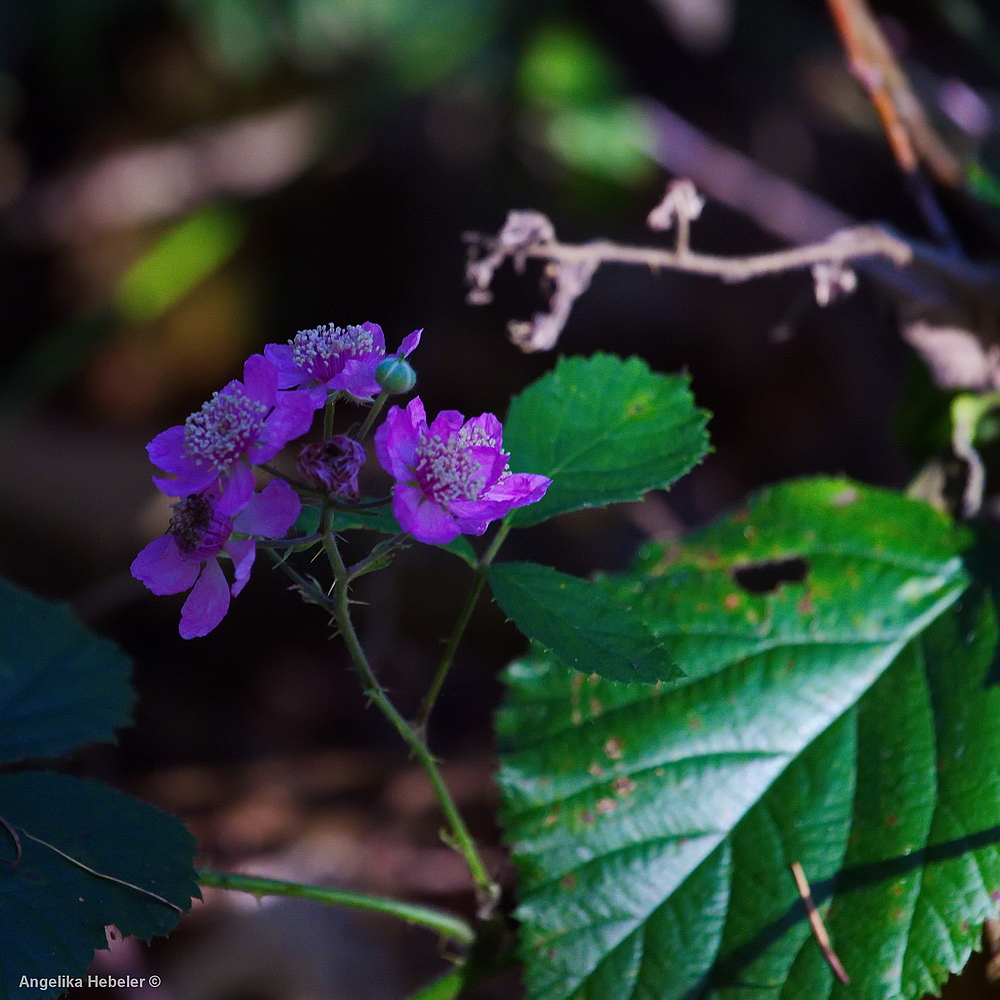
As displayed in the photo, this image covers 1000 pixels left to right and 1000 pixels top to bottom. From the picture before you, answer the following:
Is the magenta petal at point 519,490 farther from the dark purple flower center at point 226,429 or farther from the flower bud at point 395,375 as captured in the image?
the dark purple flower center at point 226,429

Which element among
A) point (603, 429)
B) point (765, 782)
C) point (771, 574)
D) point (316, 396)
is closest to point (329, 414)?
point (316, 396)

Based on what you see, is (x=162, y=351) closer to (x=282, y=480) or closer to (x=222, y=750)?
(x=222, y=750)

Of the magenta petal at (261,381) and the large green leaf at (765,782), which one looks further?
the large green leaf at (765,782)

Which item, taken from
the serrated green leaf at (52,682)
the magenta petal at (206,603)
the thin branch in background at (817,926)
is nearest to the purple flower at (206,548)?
the magenta petal at (206,603)

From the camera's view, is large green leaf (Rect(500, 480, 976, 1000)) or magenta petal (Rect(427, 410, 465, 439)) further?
large green leaf (Rect(500, 480, 976, 1000))

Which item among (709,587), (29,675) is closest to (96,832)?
(29,675)

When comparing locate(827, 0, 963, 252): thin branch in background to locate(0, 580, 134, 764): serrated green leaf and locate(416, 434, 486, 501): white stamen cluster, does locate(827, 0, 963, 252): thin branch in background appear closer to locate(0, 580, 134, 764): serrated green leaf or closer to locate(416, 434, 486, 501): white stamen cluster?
locate(416, 434, 486, 501): white stamen cluster

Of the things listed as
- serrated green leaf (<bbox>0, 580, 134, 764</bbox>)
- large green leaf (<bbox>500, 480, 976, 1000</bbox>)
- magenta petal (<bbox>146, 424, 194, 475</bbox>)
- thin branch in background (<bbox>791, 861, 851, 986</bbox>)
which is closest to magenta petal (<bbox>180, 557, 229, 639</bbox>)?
magenta petal (<bbox>146, 424, 194, 475</bbox>)
